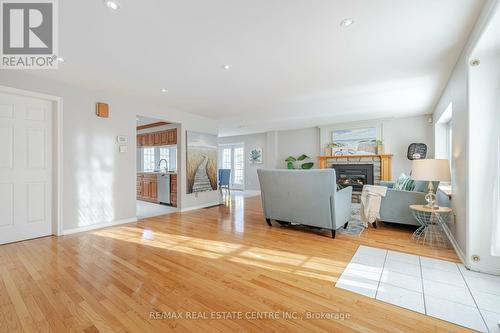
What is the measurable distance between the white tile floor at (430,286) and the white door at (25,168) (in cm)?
407

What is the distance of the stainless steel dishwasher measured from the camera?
593cm

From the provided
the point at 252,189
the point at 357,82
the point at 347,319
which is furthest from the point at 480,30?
the point at 252,189

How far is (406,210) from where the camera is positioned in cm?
361

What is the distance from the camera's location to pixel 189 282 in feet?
6.70

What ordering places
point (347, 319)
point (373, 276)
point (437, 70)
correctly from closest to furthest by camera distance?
point (347, 319)
point (373, 276)
point (437, 70)

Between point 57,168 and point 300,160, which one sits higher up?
point 300,160

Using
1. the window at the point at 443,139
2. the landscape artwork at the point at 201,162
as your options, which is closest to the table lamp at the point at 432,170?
the window at the point at 443,139

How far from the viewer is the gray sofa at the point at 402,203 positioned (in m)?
3.54

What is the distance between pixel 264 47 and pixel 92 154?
326 centimetres

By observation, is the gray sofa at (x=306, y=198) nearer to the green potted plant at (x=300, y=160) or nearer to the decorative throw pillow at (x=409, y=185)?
the decorative throw pillow at (x=409, y=185)

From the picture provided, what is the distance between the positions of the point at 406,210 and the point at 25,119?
228 inches

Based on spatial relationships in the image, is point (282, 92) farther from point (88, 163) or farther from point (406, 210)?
point (88, 163)

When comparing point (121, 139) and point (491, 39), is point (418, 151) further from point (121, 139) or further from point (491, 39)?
point (121, 139)

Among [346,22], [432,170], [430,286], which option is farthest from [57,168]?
[432,170]
